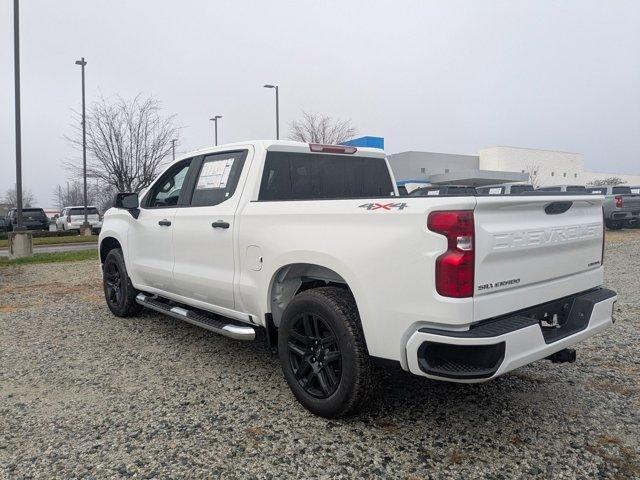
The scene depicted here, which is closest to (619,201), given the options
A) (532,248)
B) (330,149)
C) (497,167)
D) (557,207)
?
(330,149)

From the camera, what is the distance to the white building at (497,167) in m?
48.9

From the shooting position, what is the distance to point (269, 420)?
3252mm

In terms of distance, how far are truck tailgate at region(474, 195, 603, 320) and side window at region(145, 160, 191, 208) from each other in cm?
311

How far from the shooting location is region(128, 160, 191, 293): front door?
4.72 m

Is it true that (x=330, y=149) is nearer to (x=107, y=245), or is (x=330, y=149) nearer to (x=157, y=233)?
(x=157, y=233)

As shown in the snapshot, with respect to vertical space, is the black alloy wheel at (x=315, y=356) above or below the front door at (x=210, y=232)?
below

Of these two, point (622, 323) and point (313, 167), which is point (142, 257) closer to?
point (313, 167)

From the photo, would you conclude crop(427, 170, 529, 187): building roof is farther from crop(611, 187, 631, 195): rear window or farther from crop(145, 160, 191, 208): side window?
crop(145, 160, 191, 208): side window

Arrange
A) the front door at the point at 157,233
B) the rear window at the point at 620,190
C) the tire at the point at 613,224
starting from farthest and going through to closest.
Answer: the rear window at the point at 620,190 < the tire at the point at 613,224 < the front door at the point at 157,233

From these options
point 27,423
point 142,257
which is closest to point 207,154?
point 142,257

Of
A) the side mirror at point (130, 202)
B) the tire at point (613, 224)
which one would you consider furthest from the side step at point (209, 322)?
Result: the tire at point (613, 224)

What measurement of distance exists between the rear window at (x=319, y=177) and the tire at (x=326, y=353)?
111 centimetres

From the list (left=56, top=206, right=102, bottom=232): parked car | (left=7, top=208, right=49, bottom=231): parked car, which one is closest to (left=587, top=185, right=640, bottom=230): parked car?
(left=56, top=206, right=102, bottom=232): parked car

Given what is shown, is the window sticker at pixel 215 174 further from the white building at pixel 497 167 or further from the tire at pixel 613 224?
the white building at pixel 497 167
